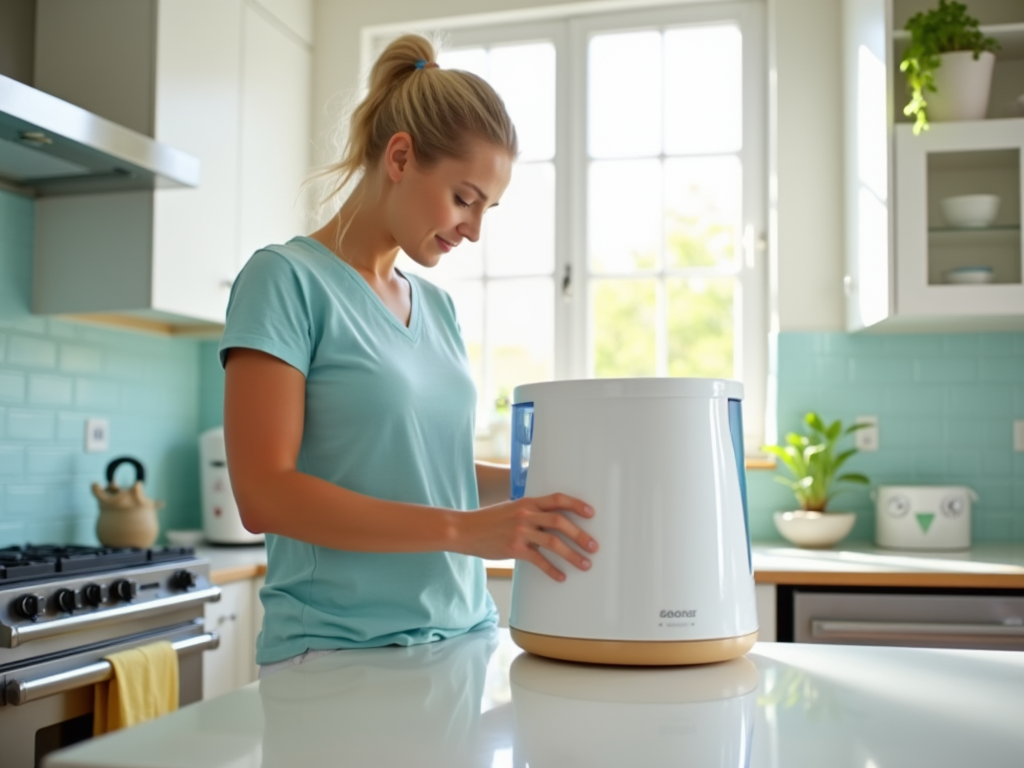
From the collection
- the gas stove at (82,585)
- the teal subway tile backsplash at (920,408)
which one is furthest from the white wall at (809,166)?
the gas stove at (82,585)

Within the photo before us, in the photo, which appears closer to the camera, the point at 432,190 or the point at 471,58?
the point at 432,190

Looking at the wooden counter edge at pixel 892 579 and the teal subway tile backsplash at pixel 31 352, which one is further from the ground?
the teal subway tile backsplash at pixel 31 352

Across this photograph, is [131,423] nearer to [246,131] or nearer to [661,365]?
[246,131]

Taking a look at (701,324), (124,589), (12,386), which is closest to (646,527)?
(124,589)

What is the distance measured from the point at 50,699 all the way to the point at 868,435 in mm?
2113

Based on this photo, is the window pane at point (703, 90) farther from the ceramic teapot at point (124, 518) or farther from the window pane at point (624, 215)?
the ceramic teapot at point (124, 518)

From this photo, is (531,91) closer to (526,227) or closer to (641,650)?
(526,227)

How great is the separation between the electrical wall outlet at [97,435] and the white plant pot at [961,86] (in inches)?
88.5

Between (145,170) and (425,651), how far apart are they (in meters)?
1.56

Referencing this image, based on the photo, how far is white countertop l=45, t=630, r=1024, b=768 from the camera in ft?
2.31

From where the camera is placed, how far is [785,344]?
2.94 m

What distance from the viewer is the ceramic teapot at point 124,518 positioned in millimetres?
2531

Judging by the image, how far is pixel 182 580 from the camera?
7.38ft

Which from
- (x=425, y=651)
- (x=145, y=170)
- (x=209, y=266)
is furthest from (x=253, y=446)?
(x=209, y=266)
